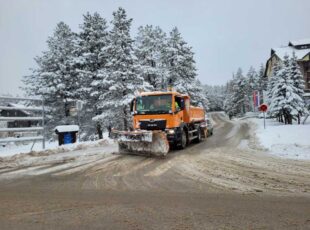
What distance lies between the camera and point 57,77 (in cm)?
2881

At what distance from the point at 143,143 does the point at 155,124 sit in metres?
1.58

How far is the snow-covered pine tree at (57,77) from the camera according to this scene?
28.9 metres

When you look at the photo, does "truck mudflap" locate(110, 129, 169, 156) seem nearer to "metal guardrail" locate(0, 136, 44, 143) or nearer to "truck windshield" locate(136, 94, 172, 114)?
"truck windshield" locate(136, 94, 172, 114)

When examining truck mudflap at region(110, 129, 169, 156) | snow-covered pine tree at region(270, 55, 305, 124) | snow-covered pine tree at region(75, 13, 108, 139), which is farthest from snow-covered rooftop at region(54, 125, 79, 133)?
snow-covered pine tree at region(270, 55, 305, 124)

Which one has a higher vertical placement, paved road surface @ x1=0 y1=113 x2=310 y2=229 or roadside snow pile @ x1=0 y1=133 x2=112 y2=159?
roadside snow pile @ x1=0 y1=133 x2=112 y2=159

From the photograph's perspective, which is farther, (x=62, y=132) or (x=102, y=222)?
(x=62, y=132)

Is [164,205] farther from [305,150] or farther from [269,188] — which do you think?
[305,150]

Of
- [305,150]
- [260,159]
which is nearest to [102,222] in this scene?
[260,159]

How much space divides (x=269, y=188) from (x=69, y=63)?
2542 cm

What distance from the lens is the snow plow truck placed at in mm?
12945

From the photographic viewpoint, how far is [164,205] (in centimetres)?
558

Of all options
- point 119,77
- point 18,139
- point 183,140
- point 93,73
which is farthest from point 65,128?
point 93,73

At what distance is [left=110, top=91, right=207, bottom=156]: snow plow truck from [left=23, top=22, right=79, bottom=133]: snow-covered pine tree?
51.2ft

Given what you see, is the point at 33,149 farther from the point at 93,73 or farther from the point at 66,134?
the point at 93,73
